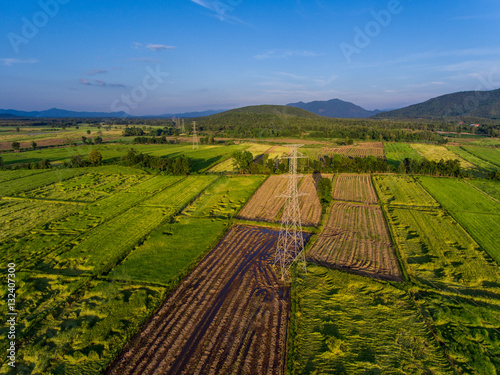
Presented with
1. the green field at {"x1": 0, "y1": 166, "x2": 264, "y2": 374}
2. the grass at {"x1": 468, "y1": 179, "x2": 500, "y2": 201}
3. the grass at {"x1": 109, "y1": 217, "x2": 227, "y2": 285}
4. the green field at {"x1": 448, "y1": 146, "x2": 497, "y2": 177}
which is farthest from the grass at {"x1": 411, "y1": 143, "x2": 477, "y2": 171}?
the grass at {"x1": 109, "y1": 217, "x2": 227, "y2": 285}

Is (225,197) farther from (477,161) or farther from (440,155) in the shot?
(440,155)

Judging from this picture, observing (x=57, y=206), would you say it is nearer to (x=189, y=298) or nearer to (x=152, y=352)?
(x=189, y=298)

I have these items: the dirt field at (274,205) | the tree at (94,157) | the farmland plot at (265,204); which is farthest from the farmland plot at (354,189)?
the tree at (94,157)

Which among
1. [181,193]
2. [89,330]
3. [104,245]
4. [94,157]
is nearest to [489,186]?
[181,193]

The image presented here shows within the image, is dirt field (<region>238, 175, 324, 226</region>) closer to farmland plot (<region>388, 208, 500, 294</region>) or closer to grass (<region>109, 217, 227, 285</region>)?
grass (<region>109, 217, 227, 285</region>)

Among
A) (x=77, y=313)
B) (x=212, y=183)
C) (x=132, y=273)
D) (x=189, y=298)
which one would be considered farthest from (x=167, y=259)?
(x=212, y=183)

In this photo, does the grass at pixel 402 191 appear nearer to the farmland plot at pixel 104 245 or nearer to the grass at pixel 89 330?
the farmland plot at pixel 104 245
